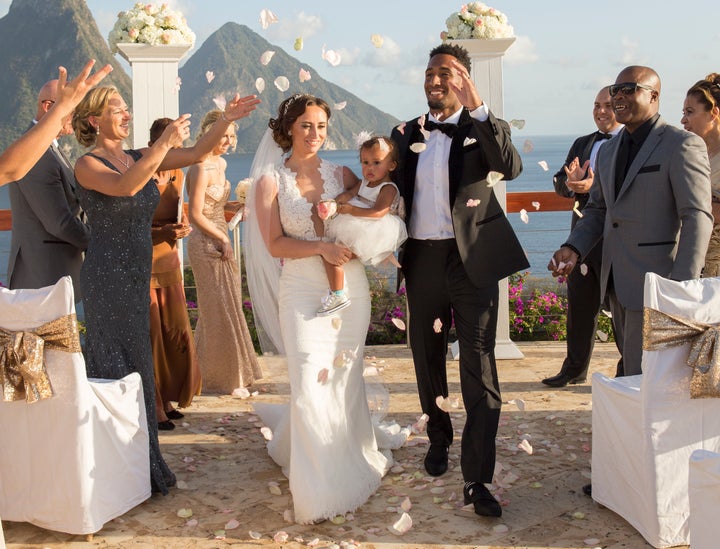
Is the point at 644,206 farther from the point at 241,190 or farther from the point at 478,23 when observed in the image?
the point at 478,23

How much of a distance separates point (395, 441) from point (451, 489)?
63 centimetres

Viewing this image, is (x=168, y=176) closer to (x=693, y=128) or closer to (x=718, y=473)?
(x=693, y=128)

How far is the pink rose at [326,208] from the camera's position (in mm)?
3721

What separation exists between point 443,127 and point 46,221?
2078 mm

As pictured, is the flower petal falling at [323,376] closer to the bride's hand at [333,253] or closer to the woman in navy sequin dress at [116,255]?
the bride's hand at [333,253]

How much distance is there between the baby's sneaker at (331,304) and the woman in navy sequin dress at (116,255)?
2.92 feet

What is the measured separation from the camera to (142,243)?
408 centimetres

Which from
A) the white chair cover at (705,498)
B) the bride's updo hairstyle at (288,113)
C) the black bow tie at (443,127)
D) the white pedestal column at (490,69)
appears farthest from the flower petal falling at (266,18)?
the white chair cover at (705,498)

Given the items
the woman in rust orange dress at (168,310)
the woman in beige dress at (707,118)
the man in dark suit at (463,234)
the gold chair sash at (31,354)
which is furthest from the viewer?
the woman in rust orange dress at (168,310)

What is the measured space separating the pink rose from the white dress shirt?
442 mm

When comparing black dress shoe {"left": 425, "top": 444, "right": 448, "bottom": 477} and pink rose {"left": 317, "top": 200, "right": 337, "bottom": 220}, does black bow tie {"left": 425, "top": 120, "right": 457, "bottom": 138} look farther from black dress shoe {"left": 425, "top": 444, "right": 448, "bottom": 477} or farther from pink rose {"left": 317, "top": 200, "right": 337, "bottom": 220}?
black dress shoe {"left": 425, "top": 444, "right": 448, "bottom": 477}

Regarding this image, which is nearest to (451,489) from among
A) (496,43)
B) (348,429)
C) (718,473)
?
(348,429)

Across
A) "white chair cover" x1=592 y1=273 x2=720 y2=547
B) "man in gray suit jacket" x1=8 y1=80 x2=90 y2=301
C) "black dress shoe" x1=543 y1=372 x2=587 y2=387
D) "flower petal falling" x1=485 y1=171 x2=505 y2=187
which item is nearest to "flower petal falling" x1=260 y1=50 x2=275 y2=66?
"man in gray suit jacket" x1=8 y1=80 x2=90 y2=301

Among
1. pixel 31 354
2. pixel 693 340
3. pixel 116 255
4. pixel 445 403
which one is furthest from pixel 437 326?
pixel 31 354
